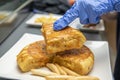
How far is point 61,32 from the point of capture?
853 mm

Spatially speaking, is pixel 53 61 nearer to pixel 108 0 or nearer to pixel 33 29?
pixel 108 0

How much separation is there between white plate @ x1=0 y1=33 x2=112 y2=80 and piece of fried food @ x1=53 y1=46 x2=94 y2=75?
0.04 meters

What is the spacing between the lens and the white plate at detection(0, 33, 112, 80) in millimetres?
778

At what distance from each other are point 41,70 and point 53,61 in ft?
0.27

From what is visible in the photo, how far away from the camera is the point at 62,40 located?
0.82 metres

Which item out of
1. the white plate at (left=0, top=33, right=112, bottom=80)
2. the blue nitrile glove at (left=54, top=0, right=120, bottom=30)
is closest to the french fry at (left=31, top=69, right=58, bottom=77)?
the white plate at (left=0, top=33, right=112, bottom=80)

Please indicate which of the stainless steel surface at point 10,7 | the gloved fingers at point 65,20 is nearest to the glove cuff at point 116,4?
the gloved fingers at point 65,20

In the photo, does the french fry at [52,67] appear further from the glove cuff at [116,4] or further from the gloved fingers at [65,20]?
the glove cuff at [116,4]

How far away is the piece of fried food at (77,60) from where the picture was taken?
Result: 80 cm

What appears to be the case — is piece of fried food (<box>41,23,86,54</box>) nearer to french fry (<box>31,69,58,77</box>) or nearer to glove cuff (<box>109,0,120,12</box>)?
french fry (<box>31,69,58,77</box>)

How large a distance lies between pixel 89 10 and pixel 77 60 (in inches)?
8.2

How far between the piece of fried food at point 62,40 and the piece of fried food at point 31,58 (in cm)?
4

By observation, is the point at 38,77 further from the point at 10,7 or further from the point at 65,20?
the point at 10,7

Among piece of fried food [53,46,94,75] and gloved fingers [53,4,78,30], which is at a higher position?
gloved fingers [53,4,78,30]
